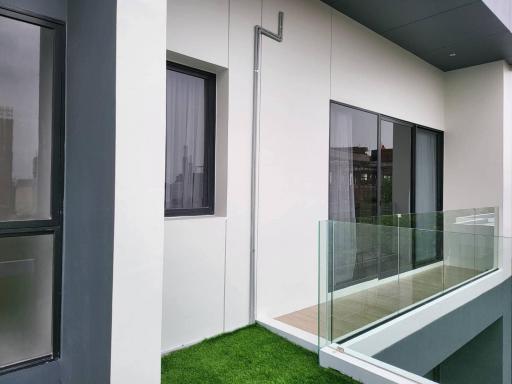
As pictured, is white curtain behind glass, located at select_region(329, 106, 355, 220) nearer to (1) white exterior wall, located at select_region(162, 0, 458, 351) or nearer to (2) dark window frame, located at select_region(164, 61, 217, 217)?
(1) white exterior wall, located at select_region(162, 0, 458, 351)

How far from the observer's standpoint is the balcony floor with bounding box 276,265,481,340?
2.89m

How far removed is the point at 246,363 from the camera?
256 cm

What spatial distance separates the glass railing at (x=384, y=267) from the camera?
9.30ft

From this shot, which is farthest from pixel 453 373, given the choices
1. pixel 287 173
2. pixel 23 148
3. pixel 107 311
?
pixel 23 148

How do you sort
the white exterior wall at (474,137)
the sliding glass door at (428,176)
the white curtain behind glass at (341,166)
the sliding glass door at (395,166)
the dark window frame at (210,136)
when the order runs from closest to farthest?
the dark window frame at (210,136)
the white curtain behind glass at (341,166)
the sliding glass door at (428,176)
the sliding glass door at (395,166)
the white exterior wall at (474,137)

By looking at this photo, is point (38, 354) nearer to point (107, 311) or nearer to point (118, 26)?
point (107, 311)

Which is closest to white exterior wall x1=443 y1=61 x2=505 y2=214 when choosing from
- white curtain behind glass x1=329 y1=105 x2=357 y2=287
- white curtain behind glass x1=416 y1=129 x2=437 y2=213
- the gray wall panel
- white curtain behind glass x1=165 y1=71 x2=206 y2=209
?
white curtain behind glass x1=416 y1=129 x2=437 y2=213

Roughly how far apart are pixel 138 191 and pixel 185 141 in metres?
1.62

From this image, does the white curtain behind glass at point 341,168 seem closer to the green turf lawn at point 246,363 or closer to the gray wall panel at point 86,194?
the green turf lawn at point 246,363

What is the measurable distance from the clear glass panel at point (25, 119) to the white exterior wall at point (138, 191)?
0.61m

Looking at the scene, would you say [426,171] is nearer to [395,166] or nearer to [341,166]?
[395,166]

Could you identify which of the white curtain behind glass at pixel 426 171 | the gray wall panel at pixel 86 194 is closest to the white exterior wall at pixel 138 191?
the gray wall panel at pixel 86 194

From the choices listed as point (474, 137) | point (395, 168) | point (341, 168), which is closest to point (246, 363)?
point (341, 168)

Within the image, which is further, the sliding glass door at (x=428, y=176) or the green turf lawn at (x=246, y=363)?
the sliding glass door at (x=428, y=176)
